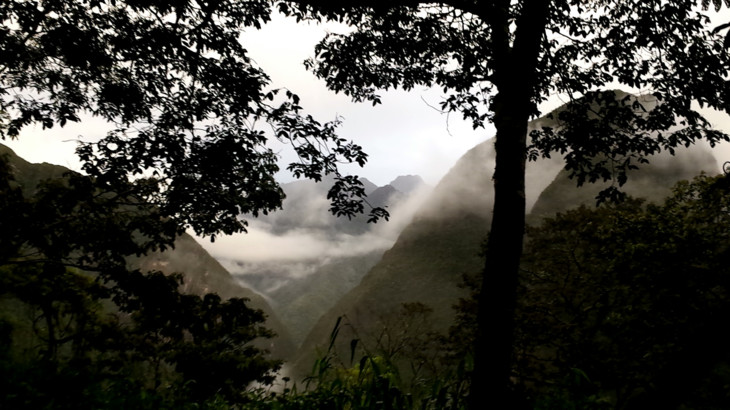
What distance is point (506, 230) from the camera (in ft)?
11.2

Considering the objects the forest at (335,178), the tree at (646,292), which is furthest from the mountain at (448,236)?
the forest at (335,178)

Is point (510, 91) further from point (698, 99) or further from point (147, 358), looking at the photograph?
point (147, 358)

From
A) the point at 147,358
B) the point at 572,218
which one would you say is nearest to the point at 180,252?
the point at 147,358

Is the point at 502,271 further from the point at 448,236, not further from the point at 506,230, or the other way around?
the point at 448,236

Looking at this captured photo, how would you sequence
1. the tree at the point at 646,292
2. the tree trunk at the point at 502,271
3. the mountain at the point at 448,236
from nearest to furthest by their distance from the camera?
the tree trunk at the point at 502,271, the tree at the point at 646,292, the mountain at the point at 448,236

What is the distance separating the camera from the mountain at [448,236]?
8138 cm

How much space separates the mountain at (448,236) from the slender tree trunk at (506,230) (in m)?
61.6

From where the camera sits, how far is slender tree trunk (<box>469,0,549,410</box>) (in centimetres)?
313

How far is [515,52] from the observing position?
3.77 meters

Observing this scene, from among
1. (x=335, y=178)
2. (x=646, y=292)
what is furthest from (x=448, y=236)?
(x=335, y=178)

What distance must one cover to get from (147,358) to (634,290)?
21747 millimetres

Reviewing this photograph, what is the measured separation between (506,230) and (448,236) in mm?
114281

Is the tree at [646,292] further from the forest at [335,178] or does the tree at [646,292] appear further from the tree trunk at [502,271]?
the tree trunk at [502,271]

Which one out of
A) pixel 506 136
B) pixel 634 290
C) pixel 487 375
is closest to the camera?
pixel 487 375
